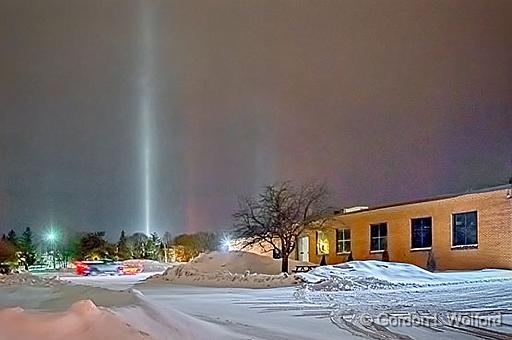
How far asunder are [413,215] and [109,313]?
22569 mm

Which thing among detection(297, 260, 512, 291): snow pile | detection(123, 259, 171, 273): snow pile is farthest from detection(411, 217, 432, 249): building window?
detection(123, 259, 171, 273): snow pile

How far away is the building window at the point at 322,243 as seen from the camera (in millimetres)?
32344

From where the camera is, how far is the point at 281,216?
2264 centimetres

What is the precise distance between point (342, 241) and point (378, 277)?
1361cm

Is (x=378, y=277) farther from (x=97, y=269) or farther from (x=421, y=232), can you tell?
(x=97, y=269)

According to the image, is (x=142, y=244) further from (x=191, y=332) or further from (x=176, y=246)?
(x=191, y=332)

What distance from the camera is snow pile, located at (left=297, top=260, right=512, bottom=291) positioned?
16250mm

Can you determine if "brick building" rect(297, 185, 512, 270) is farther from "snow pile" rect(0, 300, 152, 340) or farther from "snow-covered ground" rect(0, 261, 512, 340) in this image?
"snow pile" rect(0, 300, 152, 340)

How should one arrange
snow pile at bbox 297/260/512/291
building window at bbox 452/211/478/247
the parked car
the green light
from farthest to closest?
the green light < the parked car < building window at bbox 452/211/478/247 < snow pile at bbox 297/260/512/291

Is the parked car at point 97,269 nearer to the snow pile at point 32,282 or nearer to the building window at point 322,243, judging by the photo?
the building window at point 322,243

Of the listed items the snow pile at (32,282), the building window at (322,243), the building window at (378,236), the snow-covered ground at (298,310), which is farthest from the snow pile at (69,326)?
the building window at (322,243)

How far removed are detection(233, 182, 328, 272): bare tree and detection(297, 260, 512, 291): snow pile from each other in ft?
12.8

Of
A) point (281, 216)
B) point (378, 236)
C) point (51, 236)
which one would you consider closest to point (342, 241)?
point (378, 236)

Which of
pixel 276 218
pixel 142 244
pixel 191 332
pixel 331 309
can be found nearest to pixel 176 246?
pixel 142 244
